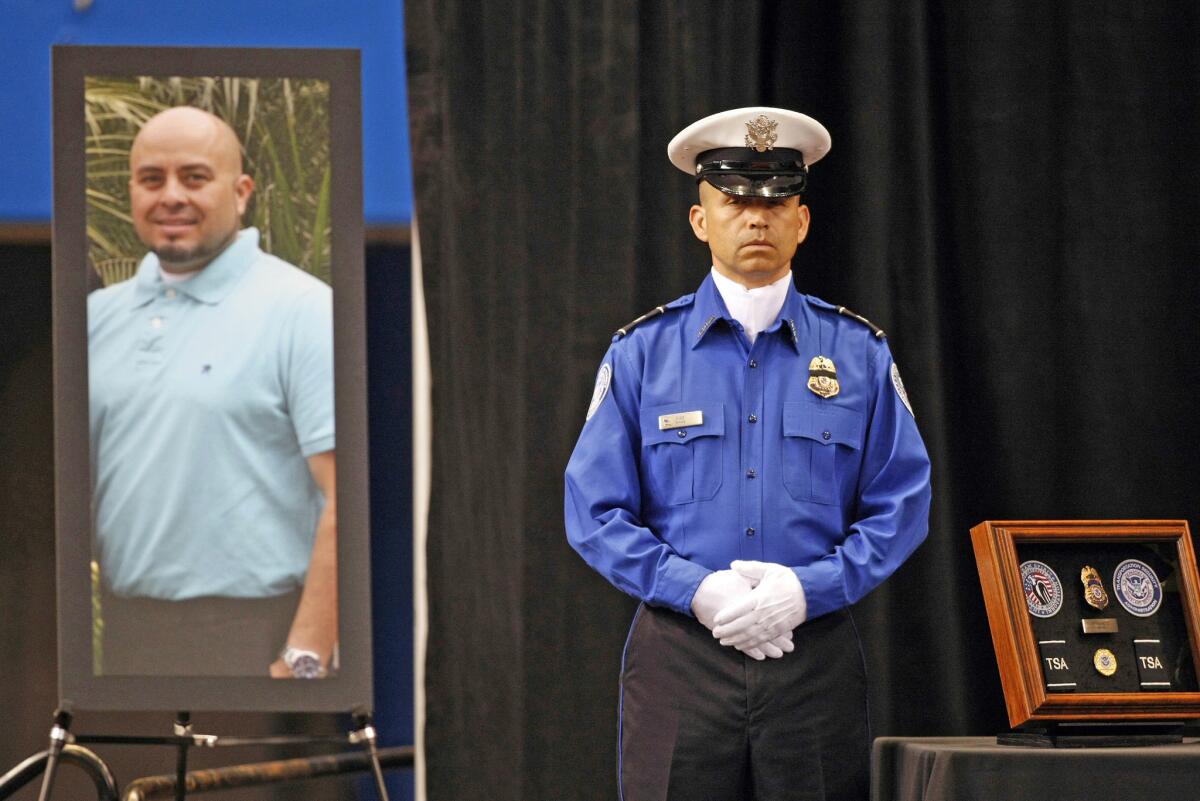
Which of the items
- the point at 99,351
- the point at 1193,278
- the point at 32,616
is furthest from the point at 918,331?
the point at 32,616

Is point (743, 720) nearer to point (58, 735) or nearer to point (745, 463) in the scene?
Result: point (745, 463)

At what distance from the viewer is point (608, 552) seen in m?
2.21

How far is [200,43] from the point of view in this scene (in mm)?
3094

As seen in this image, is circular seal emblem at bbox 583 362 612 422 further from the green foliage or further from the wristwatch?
the wristwatch

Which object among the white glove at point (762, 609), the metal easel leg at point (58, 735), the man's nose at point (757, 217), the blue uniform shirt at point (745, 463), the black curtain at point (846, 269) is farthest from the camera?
the black curtain at point (846, 269)

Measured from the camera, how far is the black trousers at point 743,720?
7.12 feet

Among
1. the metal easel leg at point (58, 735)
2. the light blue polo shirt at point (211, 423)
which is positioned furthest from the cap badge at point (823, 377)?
the metal easel leg at point (58, 735)

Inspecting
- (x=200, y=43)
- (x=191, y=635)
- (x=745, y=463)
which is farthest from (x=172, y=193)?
(x=745, y=463)

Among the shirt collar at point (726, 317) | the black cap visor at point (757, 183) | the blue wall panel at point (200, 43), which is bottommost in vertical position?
the shirt collar at point (726, 317)

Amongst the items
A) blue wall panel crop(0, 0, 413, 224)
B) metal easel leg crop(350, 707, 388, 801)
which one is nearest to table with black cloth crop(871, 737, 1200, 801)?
metal easel leg crop(350, 707, 388, 801)

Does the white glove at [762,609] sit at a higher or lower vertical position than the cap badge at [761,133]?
lower

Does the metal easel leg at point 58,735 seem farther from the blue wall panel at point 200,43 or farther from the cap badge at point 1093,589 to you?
the cap badge at point 1093,589

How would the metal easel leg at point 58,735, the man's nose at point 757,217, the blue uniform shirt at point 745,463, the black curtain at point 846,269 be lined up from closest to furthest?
the blue uniform shirt at point 745,463
the man's nose at point 757,217
the metal easel leg at point 58,735
the black curtain at point 846,269

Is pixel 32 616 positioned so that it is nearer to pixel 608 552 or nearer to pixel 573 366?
pixel 573 366
